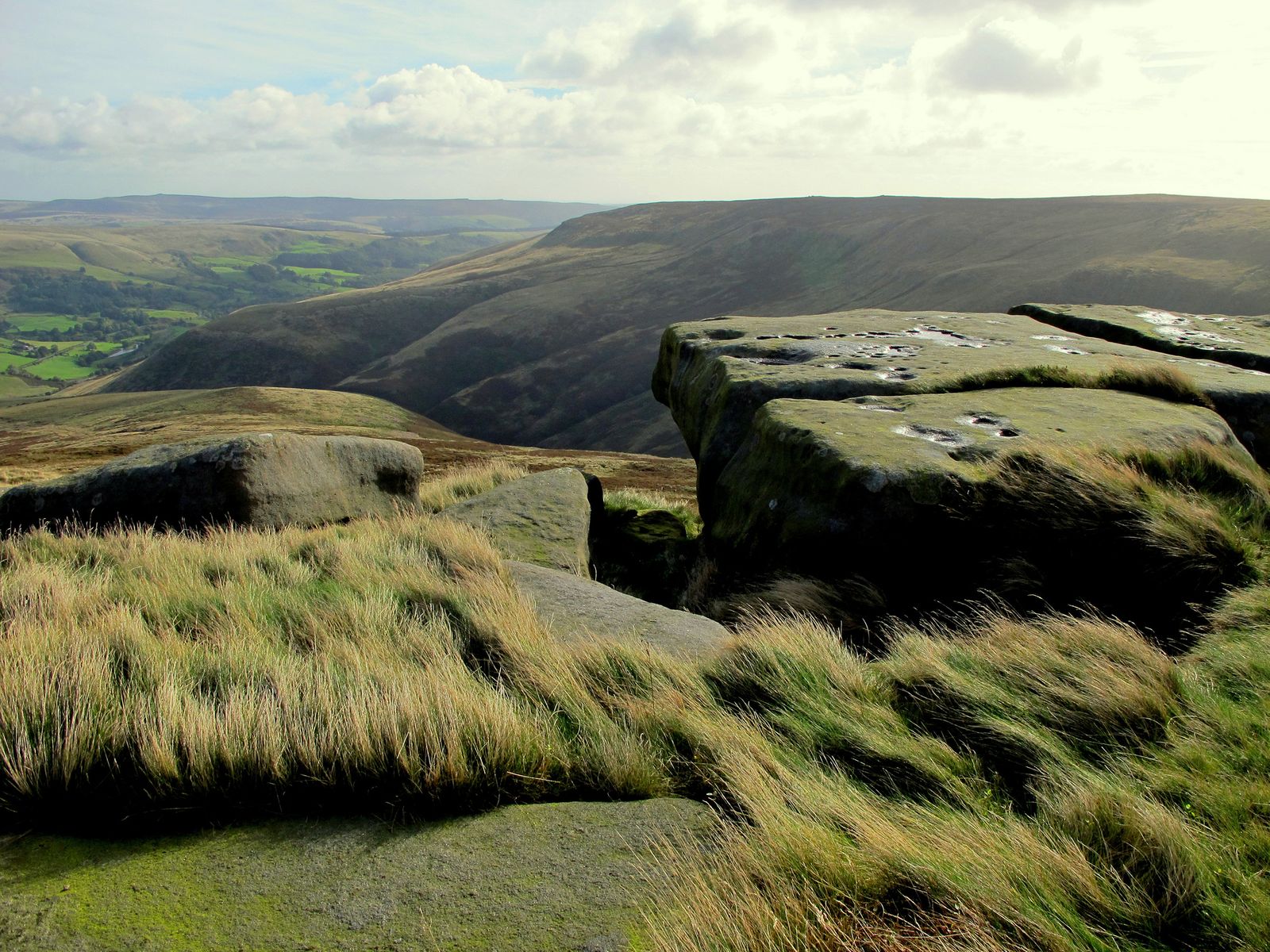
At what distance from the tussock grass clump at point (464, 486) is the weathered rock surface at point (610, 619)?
5.79 meters

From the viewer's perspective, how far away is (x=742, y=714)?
4.29 m

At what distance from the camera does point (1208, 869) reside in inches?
104

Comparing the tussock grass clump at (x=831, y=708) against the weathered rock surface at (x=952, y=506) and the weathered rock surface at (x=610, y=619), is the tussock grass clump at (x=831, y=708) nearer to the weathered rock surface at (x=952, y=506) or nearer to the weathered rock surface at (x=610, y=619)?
the weathered rock surface at (x=610, y=619)

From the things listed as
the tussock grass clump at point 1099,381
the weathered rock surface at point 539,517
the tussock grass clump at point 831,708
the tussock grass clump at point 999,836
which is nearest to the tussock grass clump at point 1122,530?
the tussock grass clump at point 999,836

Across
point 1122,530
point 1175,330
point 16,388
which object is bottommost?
point 16,388

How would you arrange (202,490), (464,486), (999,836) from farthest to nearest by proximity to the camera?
(464,486), (202,490), (999,836)

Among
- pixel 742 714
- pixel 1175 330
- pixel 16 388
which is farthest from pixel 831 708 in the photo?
pixel 16 388

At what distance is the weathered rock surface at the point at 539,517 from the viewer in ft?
30.5

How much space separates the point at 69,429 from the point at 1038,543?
74.8 meters

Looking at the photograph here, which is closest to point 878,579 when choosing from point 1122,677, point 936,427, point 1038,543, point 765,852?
point 1038,543

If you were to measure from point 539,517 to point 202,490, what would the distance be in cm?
415

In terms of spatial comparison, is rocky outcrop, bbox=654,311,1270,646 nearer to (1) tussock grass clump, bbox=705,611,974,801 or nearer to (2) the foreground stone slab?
(1) tussock grass clump, bbox=705,611,974,801

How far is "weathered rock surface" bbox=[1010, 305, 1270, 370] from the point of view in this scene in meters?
11.5

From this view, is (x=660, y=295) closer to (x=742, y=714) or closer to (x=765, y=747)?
(x=742, y=714)
